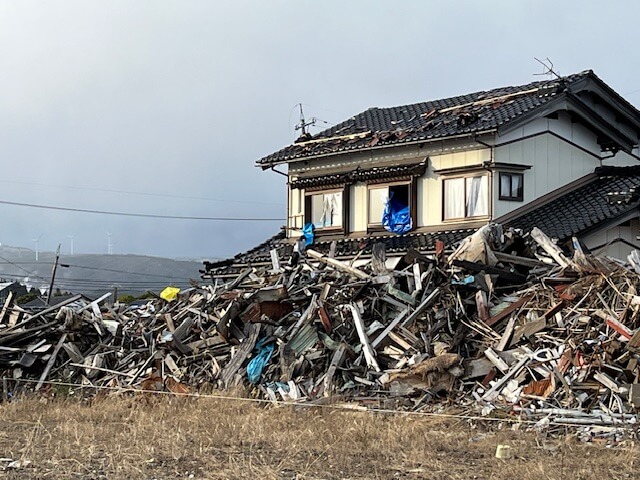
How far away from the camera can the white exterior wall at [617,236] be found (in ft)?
63.8

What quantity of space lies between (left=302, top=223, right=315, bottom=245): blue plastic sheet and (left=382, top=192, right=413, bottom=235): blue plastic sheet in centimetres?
238

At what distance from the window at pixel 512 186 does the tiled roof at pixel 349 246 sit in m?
1.21

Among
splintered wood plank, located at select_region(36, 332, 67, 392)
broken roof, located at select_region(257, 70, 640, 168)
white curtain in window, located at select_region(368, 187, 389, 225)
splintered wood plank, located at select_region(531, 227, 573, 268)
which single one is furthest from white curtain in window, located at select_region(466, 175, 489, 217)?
splintered wood plank, located at select_region(36, 332, 67, 392)

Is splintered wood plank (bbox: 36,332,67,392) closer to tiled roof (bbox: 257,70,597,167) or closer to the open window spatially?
the open window

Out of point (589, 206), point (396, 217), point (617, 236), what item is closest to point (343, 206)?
point (396, 217)

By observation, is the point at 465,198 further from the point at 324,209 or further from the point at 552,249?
the point at 552,249

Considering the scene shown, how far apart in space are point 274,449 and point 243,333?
5.13m

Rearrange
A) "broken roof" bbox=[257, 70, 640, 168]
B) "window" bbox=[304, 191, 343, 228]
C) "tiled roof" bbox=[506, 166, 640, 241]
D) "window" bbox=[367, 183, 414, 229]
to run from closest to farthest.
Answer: "tiled roof" bbox=[506, 166, 640, 241] → "broken roof" bbox=[257, 70, 640, 168] → "window" bbox=[367, 183, 414, 229] → "window" bbox=[304, 191, 343, 228]

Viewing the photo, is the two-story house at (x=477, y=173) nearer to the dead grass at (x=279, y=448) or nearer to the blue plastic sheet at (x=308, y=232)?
the blue plastic sheet at (x=308, y=232)

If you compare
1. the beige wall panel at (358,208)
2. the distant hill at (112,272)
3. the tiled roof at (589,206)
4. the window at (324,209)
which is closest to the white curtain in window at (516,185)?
the tiled roof at (589,206)

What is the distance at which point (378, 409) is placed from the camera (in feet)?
38.7

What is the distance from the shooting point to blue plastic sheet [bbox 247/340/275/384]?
45.3ft

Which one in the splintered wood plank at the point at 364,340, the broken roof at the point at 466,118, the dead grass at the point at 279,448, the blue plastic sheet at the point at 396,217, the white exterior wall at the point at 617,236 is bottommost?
the dead grass at the point at 279,448

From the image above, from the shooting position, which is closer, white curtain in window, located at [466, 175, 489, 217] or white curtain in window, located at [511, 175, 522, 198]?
white curtain in window, located at [466, 175, 489, 217]
